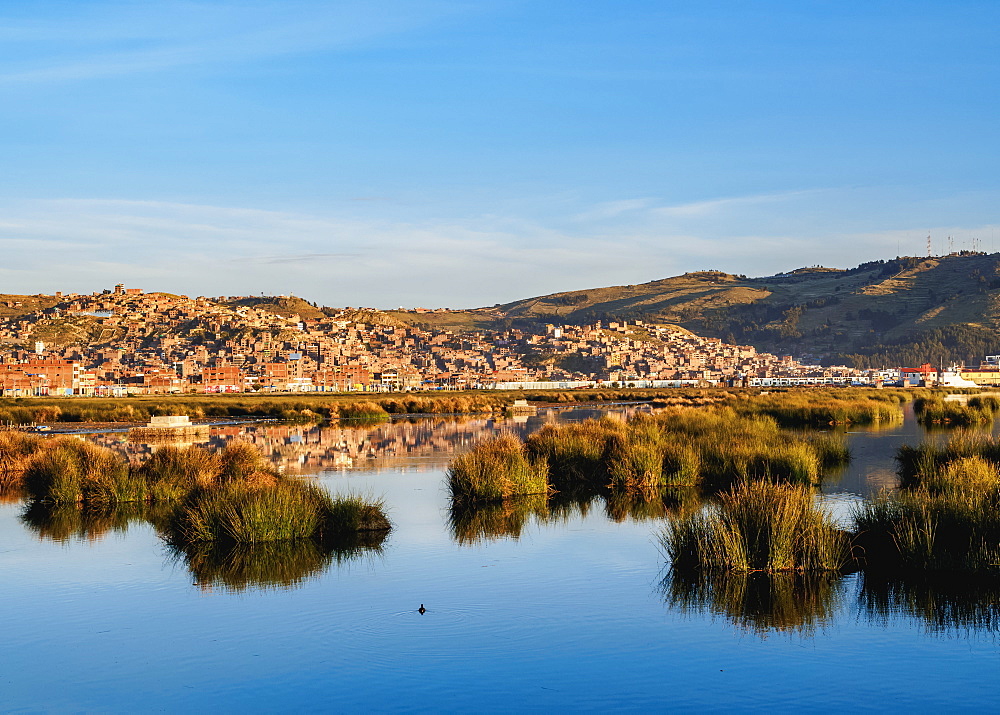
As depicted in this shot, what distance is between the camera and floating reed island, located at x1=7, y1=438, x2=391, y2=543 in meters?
15.4

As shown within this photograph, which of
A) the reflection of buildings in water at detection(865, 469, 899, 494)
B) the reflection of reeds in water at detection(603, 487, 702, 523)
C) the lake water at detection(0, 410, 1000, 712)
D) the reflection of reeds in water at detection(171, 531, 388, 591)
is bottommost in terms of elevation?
the lake water at detection(0, 410, 1000, 712)

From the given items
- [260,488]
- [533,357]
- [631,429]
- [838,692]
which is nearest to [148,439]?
[631,429]

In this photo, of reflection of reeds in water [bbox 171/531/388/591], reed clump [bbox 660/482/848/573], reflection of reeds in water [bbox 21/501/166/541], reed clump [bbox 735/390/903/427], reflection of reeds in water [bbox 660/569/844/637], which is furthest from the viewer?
reed clump [bbox 735/390/903/427]

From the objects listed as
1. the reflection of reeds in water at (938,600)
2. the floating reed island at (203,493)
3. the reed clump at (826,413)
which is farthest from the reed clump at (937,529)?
the reed clump at (826,413)

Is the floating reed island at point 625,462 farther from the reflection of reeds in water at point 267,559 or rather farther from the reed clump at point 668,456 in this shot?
the reflection of reeds in water at point 267,559

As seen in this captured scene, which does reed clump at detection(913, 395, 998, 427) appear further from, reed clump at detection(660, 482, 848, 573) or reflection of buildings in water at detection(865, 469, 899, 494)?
reed clump at detection(660, 482, 848, 573)

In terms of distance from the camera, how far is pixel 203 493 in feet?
55.6

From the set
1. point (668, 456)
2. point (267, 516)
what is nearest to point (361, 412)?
point (668, 456)

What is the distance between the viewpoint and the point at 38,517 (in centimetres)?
1866

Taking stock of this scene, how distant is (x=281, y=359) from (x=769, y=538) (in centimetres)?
15836

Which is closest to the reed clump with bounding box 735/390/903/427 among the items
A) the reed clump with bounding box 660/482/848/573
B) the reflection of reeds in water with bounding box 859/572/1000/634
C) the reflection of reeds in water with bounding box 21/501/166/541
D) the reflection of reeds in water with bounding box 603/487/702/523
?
the reflection of reeds in water with bounding box 603/487/702/523

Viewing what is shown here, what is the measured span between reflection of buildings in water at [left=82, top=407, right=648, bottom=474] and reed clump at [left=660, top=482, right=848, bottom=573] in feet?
46.2

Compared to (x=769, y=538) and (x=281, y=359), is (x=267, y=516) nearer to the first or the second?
(x=769, y=538)

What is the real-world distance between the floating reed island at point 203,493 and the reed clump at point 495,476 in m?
1.73
